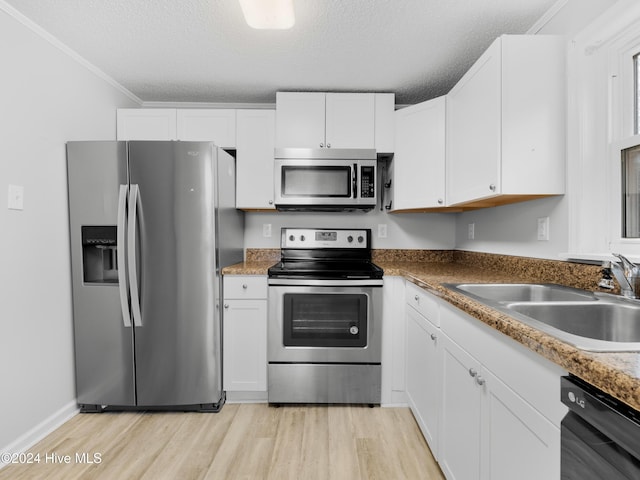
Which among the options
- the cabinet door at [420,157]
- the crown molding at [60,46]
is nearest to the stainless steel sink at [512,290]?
the cabinet door at [420,157]

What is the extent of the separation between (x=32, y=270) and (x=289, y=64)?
1899mm

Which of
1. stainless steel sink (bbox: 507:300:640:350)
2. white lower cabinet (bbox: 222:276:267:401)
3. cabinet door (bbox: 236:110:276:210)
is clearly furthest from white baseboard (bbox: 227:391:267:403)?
stainless steel sink (bbox: 507:300:640:350)

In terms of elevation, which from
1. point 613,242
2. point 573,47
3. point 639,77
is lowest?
point 613,242

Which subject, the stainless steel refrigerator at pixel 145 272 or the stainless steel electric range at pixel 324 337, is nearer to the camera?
the stainless steel refrigerator at pixel 145 272

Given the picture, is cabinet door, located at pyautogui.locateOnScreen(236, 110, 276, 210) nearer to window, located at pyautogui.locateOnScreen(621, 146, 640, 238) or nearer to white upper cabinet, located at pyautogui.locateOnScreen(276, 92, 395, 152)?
white upper cabinet, located at pyautogui.locateOnScreen(276, 92, 395, 152)

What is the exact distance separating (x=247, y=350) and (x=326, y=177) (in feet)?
4.27

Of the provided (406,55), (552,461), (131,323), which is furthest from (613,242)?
(131,323)

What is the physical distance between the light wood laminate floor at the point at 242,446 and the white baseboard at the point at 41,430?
0.14 feet

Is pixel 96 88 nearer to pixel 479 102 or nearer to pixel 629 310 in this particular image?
pixel 479 102

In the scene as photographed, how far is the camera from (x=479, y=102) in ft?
5.47

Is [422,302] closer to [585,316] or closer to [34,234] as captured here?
[585,316]

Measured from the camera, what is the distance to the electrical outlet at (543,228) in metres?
1.61

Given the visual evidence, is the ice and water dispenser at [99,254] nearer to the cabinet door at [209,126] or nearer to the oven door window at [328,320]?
the cabinet door at [209,126]

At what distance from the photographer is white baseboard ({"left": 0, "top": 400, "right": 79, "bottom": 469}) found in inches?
63.2
